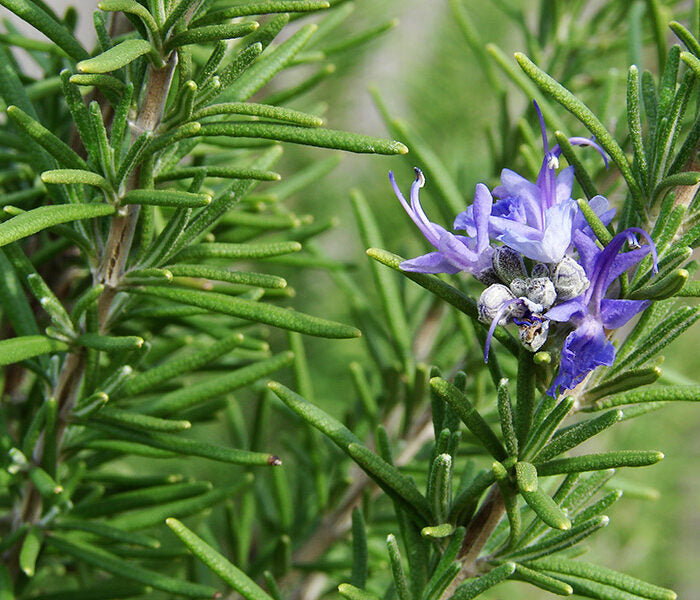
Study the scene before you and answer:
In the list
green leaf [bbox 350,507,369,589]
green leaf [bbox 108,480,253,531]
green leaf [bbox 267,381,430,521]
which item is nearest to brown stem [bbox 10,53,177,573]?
green leaf [bbox 108,480,253,531]

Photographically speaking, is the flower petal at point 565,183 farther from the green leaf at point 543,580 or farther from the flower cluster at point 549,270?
the green leaf at point 543,580

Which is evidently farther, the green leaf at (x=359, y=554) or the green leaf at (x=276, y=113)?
the green leaf at (x=359, y=554)

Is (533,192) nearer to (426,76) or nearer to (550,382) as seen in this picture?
(550,382)

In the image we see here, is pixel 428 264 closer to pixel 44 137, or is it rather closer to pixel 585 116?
pixel 585 116

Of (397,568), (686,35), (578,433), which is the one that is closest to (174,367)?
(397,568)

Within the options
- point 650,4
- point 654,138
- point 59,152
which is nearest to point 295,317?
point 59,152

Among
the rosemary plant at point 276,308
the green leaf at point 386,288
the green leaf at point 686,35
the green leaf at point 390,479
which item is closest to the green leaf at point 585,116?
the rosemary plant at point 276,308

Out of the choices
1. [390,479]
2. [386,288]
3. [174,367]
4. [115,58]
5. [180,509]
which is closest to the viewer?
[115,58]
